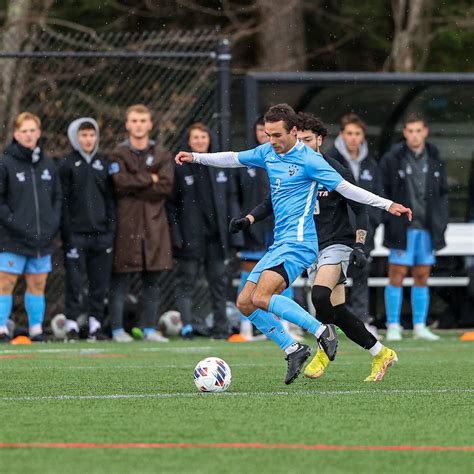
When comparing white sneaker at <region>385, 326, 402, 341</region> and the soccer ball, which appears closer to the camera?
the soccer ball

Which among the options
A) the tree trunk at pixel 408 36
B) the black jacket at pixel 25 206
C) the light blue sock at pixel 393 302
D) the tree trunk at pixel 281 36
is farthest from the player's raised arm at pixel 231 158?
the tree trunk at pixel 408 36

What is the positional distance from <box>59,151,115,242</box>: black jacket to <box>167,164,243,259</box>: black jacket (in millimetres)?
739

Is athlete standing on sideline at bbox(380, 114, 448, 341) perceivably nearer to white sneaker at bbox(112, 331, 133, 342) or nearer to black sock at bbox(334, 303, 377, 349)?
white sneaker at bbox(112, 331, 133, 342)

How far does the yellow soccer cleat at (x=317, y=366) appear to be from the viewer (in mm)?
10039

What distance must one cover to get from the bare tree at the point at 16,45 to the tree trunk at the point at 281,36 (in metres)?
4.00

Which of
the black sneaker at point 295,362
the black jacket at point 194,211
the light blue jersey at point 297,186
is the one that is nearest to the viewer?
the black sneaker at point 295,362

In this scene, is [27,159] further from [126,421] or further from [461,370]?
[126,421]

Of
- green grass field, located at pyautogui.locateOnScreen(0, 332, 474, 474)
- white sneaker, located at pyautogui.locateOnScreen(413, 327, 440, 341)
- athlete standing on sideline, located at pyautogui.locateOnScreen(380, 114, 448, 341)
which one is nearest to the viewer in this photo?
green grass field, located at pyautogui.locateOnScreen(0, 332, 474, 474)

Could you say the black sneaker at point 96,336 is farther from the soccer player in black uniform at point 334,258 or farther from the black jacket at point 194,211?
the soccer player in black uniform at point 334,258

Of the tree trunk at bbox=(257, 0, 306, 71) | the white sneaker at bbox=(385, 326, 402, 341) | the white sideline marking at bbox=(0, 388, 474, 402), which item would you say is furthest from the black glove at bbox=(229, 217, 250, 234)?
the tree trunk at bbox=(257, 0, 306, 71)

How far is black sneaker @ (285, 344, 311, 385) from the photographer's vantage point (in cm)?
943

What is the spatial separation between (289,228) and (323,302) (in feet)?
2.00

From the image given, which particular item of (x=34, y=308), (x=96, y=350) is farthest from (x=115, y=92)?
(x=96, y=350)

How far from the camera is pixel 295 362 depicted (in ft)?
31.1
